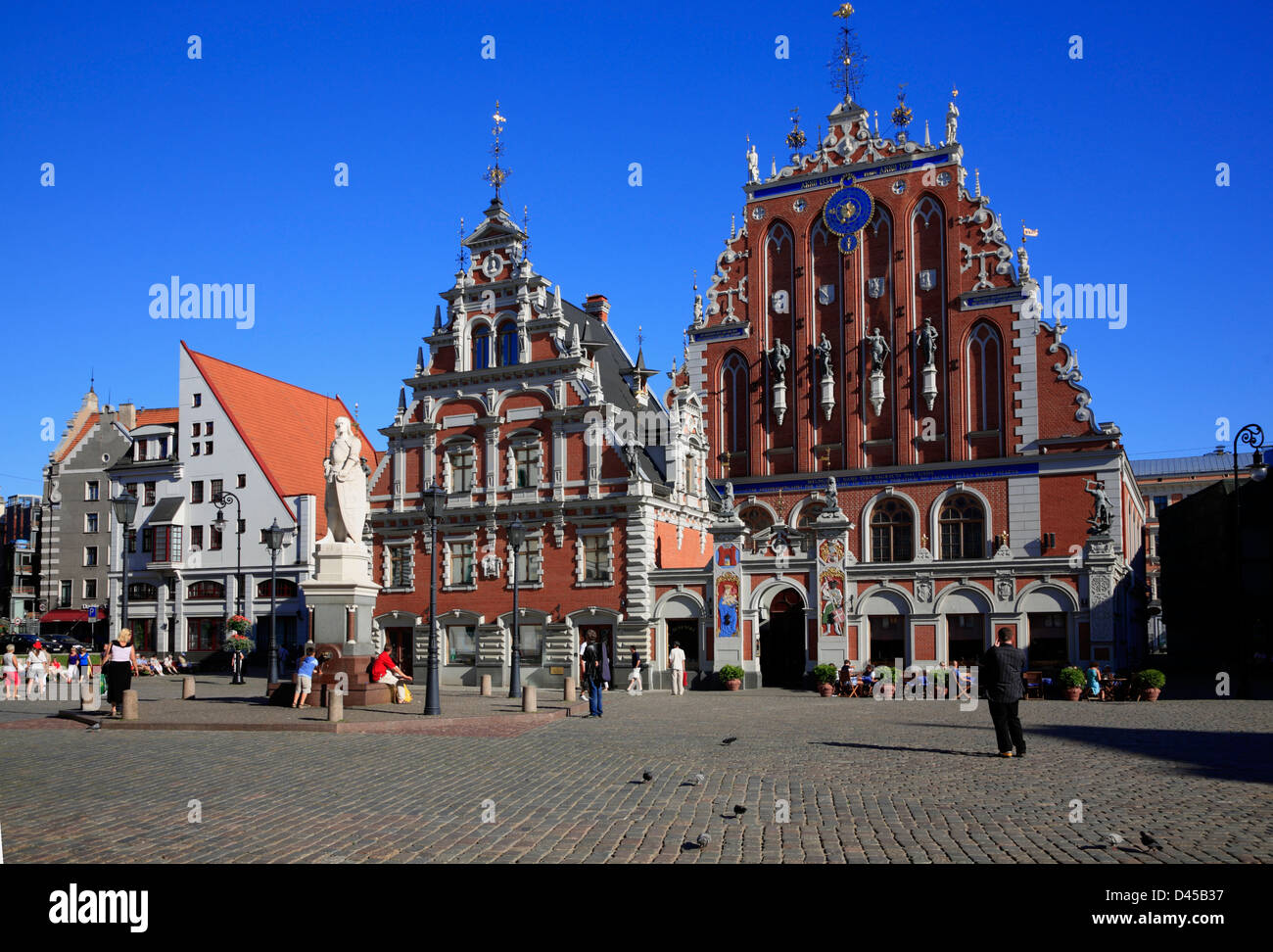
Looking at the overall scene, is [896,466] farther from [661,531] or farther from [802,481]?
[661,531]

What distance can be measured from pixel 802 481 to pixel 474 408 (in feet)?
44.1

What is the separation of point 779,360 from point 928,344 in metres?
5.98

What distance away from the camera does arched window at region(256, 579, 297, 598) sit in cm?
5484

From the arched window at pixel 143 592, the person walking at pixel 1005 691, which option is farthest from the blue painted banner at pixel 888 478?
the arched window at pixel 143 592

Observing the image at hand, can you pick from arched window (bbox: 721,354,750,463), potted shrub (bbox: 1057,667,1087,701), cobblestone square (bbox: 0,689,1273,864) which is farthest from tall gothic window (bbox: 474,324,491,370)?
cobblestone square (bbox: 0,689,1273,864)

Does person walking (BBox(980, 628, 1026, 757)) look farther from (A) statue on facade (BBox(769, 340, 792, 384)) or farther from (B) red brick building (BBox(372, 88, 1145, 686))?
(A) statue on facade (BBox(769, 340, 792, 384))

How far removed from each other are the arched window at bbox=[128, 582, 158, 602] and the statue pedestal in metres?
35.6

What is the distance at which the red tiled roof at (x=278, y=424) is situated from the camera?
57.8 meters

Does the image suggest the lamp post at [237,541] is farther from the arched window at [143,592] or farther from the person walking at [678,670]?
the person walking at [678,670]

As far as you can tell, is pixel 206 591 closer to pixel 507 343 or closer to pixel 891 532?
pixel 507 343

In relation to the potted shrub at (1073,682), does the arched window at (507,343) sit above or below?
above

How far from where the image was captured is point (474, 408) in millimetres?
43500

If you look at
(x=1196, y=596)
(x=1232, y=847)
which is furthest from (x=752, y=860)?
(x=1196, y=596)

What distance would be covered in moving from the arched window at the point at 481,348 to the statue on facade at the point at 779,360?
11.7 metres
